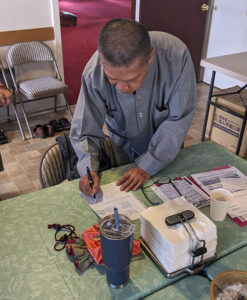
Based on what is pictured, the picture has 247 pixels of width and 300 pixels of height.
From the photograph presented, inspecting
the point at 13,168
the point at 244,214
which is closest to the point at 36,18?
the point at 13,168

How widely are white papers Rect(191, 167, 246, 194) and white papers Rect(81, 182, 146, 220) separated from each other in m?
0.31

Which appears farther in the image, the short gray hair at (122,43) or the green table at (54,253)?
the short gray hair at (122,43)

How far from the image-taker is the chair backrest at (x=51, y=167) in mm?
1598

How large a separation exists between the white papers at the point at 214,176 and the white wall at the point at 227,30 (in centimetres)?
321

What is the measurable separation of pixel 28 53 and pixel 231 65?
6.85ft

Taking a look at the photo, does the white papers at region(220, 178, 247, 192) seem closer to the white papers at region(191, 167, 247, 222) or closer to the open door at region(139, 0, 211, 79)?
the white papers at region(191, 167, 247, 222)

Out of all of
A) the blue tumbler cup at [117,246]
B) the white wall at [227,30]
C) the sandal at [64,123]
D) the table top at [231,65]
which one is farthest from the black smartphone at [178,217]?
the white wall at [227,30]

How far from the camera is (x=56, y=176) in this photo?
1.69 meters

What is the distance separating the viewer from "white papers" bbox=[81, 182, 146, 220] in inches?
51.3

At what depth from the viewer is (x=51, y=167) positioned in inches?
65.1

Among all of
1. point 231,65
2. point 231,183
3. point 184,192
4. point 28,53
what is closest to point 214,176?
point 231,183

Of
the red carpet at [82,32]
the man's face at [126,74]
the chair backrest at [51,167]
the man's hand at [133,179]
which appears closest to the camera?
the man's face at [126,74]

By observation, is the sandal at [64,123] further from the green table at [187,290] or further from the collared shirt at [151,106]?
the green table at [187,290]

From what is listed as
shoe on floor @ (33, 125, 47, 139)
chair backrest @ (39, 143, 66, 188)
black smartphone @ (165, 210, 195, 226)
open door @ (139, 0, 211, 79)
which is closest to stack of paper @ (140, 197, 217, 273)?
black smartphone @ (165, 210, 195, 226)
